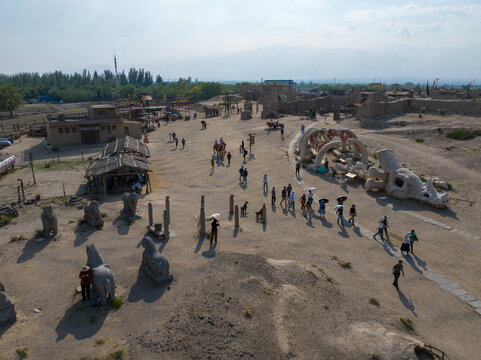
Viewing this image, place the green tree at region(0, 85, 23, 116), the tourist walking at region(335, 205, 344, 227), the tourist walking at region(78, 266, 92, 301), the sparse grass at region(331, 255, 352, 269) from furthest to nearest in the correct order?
the green tree at region(0, 85, 23, 116) < the tourist walking at region(335, 205, 344, 227) < the sparse grass at region(331, 255, 352, 269) < the tourist walking at region(78, 266, 92, 301)

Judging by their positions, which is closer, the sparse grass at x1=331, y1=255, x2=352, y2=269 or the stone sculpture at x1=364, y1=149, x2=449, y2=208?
the sparse grass at x1=331, y1=255, x2=352, y2=269

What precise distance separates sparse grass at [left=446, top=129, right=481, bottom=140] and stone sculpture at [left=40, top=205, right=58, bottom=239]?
36.3 m

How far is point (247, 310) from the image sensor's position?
11.7m

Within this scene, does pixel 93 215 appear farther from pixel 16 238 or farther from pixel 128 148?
pixel 128 148

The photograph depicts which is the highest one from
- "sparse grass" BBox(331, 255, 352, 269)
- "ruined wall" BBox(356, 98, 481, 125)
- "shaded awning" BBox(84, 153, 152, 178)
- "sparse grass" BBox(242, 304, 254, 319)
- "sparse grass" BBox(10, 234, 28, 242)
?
"ruined wall" BBox(356, 98, 481, 125)

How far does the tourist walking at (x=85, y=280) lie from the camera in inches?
504

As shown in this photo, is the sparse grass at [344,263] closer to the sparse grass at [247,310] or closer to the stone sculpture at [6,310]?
the sparse grass at [247,310]

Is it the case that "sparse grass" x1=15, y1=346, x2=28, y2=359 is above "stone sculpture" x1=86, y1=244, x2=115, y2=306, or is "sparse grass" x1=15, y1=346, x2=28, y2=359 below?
below

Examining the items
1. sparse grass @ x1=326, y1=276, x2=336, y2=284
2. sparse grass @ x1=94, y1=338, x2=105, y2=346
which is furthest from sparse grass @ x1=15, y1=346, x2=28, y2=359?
sparse grass @ x1=326, y1=276, x2=336, y2=284

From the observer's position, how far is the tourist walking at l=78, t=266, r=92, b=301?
1280 cm

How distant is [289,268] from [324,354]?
419 centimetres

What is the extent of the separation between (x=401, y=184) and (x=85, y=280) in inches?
877

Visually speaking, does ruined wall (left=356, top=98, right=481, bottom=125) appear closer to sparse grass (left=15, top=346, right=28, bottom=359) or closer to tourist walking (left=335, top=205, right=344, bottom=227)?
tourist walking (left=335, top=205, right=344, bottom=227)

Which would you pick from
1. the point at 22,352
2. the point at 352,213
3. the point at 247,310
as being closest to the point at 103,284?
the point at 22,352
